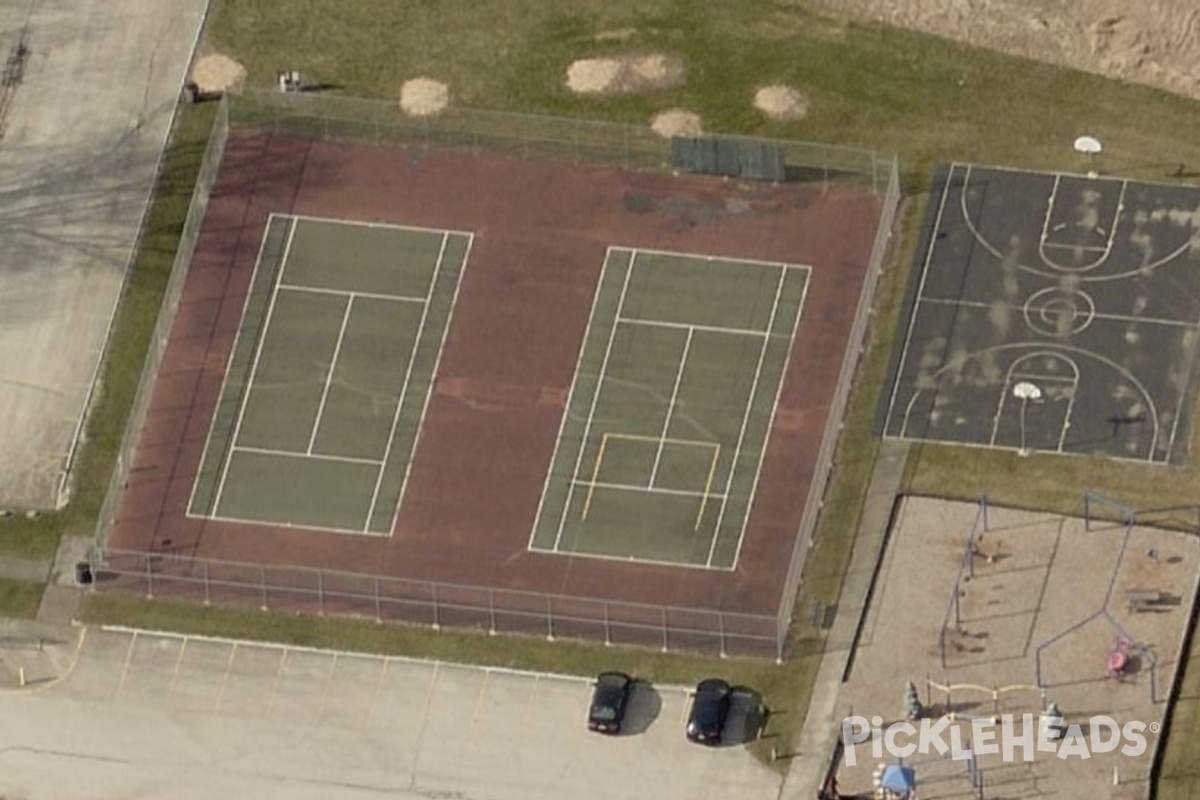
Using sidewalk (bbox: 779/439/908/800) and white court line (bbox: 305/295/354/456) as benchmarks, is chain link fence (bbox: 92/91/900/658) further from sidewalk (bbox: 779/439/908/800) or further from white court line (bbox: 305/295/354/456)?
white court line (bbox: 305/295/354/456)

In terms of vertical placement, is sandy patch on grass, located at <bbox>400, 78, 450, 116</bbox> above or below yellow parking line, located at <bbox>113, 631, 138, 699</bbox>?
above

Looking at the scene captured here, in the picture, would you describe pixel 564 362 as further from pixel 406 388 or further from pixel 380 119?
pixel 380 119

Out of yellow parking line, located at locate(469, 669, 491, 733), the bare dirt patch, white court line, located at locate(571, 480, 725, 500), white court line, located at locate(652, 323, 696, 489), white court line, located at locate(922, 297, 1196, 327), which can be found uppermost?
the bare dirt patch

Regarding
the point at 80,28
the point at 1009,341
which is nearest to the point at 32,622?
the point at 80,28

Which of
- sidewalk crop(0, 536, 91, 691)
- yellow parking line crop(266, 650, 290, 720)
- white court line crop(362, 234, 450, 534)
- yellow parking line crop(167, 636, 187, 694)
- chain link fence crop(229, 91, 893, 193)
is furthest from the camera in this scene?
chain link fence crop(229, 91, 893, 193)

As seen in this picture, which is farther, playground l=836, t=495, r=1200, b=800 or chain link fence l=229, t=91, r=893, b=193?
chain link fence l=229, t=91, r=893, b=193

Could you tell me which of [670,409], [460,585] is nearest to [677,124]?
[670,409]

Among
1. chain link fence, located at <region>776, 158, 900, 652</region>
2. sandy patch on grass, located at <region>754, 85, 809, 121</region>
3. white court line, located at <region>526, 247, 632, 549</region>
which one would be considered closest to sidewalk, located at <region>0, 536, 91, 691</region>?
white court line, located at <region>526, 247, 632, 549</region>

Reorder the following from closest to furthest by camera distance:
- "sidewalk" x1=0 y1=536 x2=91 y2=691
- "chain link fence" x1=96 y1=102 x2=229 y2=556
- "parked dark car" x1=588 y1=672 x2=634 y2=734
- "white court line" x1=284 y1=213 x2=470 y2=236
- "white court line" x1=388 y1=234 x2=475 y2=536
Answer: "parked dark car" x1=588 y1=672 x2=634 y2=734
"sidewalk" x1=0 y1=536 x2=91 y2=691
"white court line" x1=388 y1=234 x2=475 y2=536
"chain link fence" x1=96 y1=102 x2=229 y2=556
"white court line" x1=284 y1=213 x2=470 y2=236
